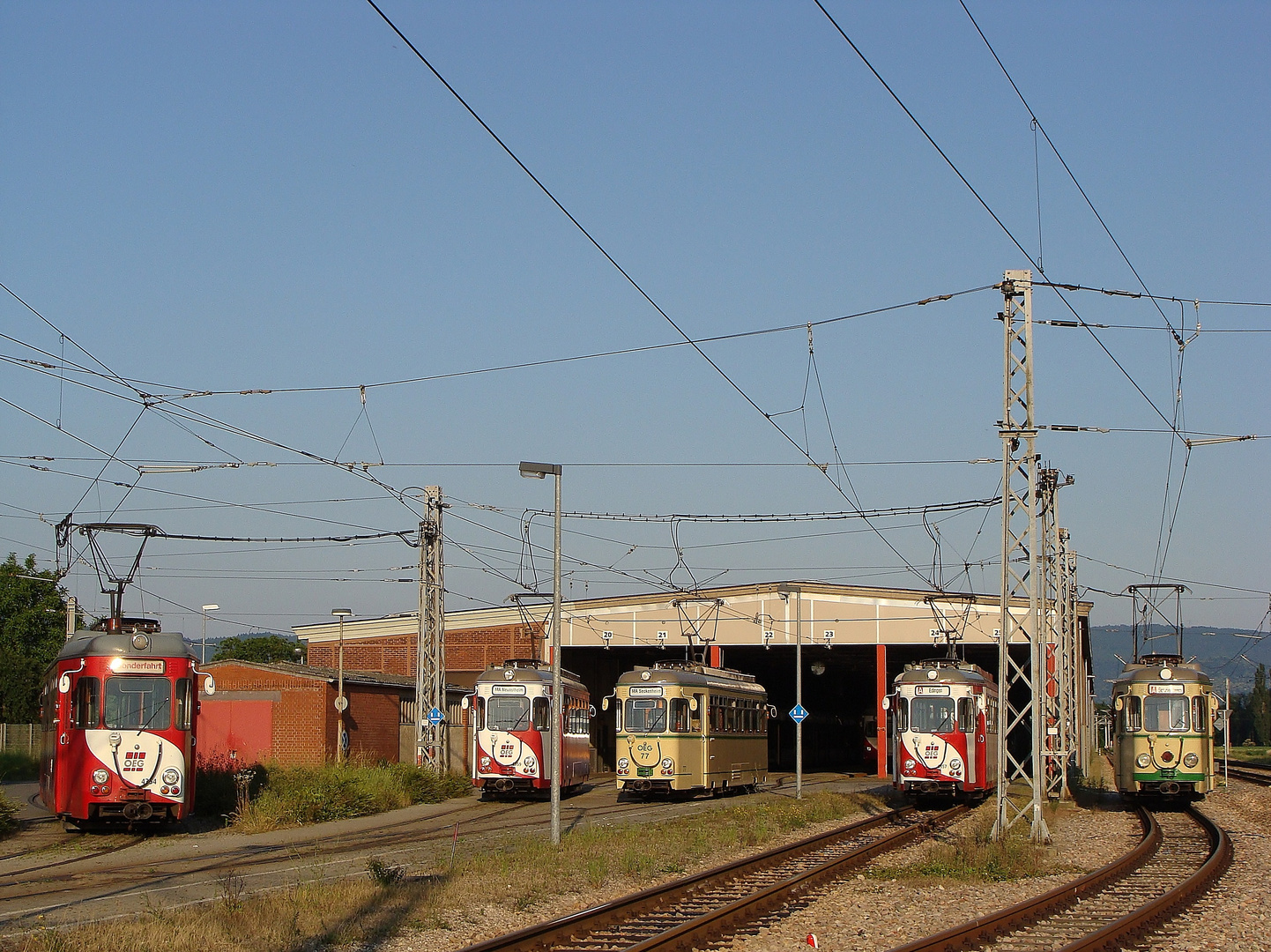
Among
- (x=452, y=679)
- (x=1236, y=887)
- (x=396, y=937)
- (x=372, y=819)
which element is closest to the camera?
(x=396, y=937)

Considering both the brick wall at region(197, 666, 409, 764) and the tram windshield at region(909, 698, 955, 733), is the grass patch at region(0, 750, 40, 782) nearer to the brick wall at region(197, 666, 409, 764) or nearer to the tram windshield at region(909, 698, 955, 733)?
the brick wall at region(197, 666, 409, 764)

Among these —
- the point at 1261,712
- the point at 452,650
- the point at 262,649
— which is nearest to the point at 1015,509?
the point at 452,650

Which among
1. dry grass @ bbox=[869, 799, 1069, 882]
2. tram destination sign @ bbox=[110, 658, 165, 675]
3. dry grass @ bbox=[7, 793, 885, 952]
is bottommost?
dry grass @ bbox=[869, 799, 1069, 882]

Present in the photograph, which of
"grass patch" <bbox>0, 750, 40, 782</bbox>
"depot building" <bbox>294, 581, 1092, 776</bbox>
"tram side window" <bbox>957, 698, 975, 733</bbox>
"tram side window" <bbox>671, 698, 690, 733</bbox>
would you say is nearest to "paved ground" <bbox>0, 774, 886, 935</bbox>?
"tram side window" <bbox>671, 698, 690, 733</bbox>

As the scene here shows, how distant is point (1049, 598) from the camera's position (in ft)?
117

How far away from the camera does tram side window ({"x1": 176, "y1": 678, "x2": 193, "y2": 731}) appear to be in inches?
829

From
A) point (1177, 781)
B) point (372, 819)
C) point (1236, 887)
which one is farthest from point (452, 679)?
point (1236, 887)

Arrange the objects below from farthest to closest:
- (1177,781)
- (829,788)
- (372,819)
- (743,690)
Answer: (829,788)
(743,690)
(1177,781)
(372,819)

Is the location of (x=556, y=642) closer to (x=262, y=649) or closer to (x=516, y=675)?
(x=516, y=675)

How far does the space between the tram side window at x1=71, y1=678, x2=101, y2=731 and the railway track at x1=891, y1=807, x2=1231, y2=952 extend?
47.3 feet

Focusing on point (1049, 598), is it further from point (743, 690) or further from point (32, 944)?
point (32, 944)

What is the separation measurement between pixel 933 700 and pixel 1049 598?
890cm

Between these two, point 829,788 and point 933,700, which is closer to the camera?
point 933,700

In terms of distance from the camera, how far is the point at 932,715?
28625 mm
